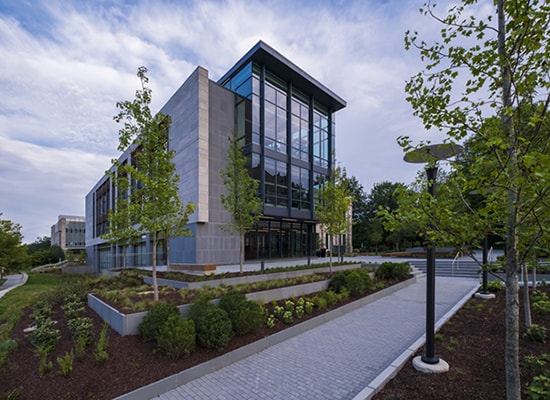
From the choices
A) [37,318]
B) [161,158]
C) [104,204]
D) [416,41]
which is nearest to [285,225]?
[161,158]

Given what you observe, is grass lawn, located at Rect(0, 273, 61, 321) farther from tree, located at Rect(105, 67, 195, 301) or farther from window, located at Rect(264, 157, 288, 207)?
window, located at Rect(264, 157, 288, 207)

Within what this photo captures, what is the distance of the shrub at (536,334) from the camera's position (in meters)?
5.52

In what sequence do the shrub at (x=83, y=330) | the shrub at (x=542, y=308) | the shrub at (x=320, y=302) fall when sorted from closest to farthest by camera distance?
1. the shrub at (x=83, y=330)
2. the shrub at (x=542, y=308)
3. the shrub at (x=320, y=302)

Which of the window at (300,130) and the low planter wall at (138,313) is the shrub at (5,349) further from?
the window at (300,130)

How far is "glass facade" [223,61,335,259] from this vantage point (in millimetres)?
22266

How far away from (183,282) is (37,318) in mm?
4156

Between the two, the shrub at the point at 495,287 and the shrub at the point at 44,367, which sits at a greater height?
the shrub at the point at 44,367

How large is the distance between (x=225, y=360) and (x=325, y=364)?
1.94 meters

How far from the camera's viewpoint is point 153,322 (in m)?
5.84

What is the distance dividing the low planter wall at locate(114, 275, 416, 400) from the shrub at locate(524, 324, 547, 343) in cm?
442

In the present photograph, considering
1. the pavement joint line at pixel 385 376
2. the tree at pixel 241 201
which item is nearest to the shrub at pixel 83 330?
the pavement joint line at pixel 385 376

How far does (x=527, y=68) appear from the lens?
3.11 meters

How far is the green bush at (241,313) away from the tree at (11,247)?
2334cm

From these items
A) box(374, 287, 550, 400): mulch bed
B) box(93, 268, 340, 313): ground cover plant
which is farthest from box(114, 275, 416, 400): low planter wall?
box(374, 287, 550, 400): mulch bed
